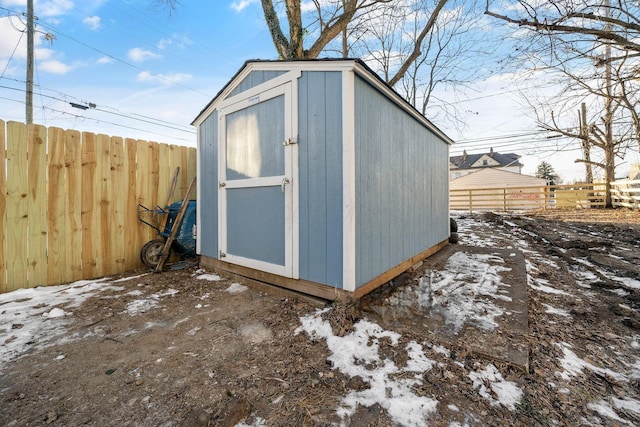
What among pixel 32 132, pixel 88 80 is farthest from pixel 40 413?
pixel 88 80

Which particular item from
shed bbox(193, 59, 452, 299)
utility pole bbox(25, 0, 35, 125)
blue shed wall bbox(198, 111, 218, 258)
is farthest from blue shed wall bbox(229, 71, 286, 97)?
utility pole bbox(25, 0, 35, 125)

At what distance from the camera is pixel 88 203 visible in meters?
2.99

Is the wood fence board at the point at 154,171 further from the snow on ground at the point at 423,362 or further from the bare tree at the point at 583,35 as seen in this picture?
the bare tree at the point at 583,35

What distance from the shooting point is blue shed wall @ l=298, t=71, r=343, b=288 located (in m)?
2.13

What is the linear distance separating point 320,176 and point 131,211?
2633mm

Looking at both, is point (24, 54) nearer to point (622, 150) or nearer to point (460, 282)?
point (460, 282)

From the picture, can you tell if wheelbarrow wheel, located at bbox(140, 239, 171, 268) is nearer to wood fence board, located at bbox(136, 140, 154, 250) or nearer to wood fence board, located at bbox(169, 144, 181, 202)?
wood fence board, located at bbox(136, 140, 154, 250)

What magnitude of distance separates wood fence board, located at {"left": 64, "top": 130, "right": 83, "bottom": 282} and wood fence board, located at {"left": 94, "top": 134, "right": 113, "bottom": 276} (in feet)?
0.51

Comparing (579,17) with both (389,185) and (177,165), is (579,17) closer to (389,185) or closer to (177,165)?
(389,185)

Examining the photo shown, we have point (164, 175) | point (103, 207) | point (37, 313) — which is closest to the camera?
point (37, 313)

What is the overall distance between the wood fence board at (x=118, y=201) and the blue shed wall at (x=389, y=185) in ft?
9.63

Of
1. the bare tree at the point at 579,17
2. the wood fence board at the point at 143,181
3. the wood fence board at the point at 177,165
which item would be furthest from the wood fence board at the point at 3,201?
the bare tree at the point at 579,17

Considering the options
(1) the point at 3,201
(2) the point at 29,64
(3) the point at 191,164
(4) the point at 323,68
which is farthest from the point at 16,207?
(2) the point at 29,64

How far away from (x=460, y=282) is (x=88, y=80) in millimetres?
12952
